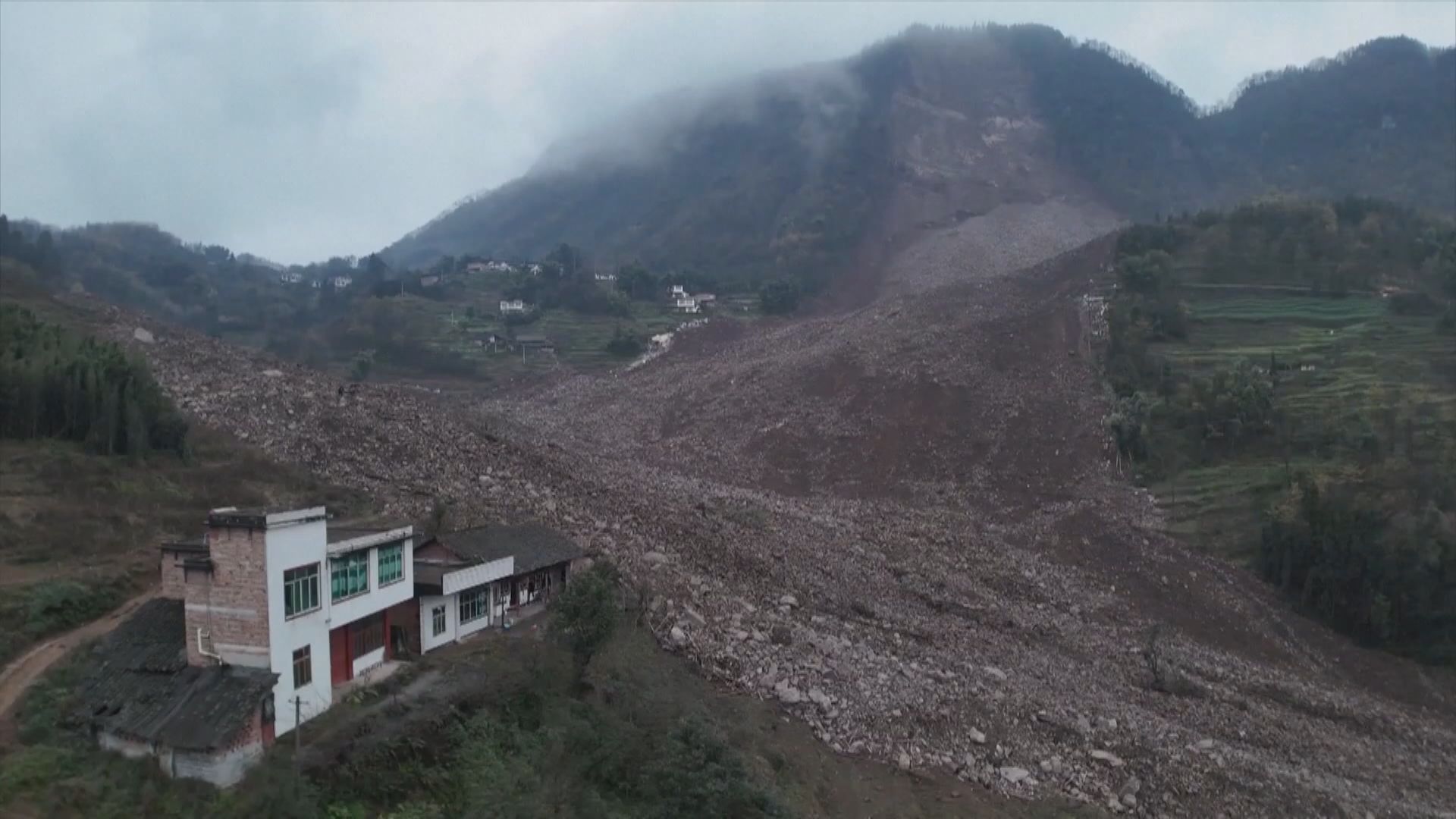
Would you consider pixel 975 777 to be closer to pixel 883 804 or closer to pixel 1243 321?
pixel 883 804

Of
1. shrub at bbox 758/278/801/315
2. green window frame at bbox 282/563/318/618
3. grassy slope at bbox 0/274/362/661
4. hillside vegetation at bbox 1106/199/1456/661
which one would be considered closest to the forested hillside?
shrub at bbox 758/278/801/315

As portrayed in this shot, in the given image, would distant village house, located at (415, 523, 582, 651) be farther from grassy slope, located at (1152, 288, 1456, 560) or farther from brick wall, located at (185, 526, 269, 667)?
grassy slope, located at (1152, 288, 1456, 560)

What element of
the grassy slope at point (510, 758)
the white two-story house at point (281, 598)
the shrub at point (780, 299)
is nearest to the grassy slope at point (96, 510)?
the grassy slope at point (510, 758)

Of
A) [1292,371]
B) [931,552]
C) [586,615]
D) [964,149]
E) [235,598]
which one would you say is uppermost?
[964,149]

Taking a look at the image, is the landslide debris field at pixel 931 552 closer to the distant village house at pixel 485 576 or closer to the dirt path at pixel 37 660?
the distant village house at pixel 485 576

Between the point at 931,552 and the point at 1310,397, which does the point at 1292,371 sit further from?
the point at 931,552

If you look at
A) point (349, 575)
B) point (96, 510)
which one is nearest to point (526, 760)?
point (349, 575)
